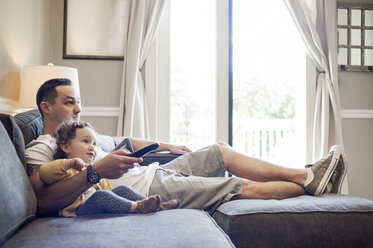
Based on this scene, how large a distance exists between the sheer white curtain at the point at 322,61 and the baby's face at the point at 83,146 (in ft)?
8.56

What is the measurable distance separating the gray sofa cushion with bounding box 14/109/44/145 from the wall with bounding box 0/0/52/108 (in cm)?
73

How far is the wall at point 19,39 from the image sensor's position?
8.17 feet

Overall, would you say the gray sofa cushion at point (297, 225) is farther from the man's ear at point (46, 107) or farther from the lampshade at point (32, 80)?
the lampshade at point (32, 80)

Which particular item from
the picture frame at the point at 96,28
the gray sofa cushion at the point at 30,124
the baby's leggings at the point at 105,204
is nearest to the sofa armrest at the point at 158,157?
Answer: the gray sofa cushion at the point at 30,124

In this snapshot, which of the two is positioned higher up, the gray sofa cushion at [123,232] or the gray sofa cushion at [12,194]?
the gray sofa cushion at [12,194]

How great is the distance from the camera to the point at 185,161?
214 cm

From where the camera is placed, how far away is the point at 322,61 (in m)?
3.67

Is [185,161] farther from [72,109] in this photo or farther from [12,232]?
[12,232]

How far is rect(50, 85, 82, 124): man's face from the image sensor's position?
1.91 meters

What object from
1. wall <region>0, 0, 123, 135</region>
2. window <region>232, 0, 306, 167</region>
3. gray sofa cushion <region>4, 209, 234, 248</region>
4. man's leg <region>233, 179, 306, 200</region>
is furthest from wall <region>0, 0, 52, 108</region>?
window <region>232, 0, 306, 167</region>

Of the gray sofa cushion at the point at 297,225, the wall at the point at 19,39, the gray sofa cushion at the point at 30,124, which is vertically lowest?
the gray sofa cushion at the point at 297,225

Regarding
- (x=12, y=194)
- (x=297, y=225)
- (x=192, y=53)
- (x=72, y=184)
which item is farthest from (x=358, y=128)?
(x=12, y=194)

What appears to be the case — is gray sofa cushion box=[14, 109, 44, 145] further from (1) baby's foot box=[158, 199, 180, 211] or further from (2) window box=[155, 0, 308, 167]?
(2) window box=[155, 0, 308, 167]

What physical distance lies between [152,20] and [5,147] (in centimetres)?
254
